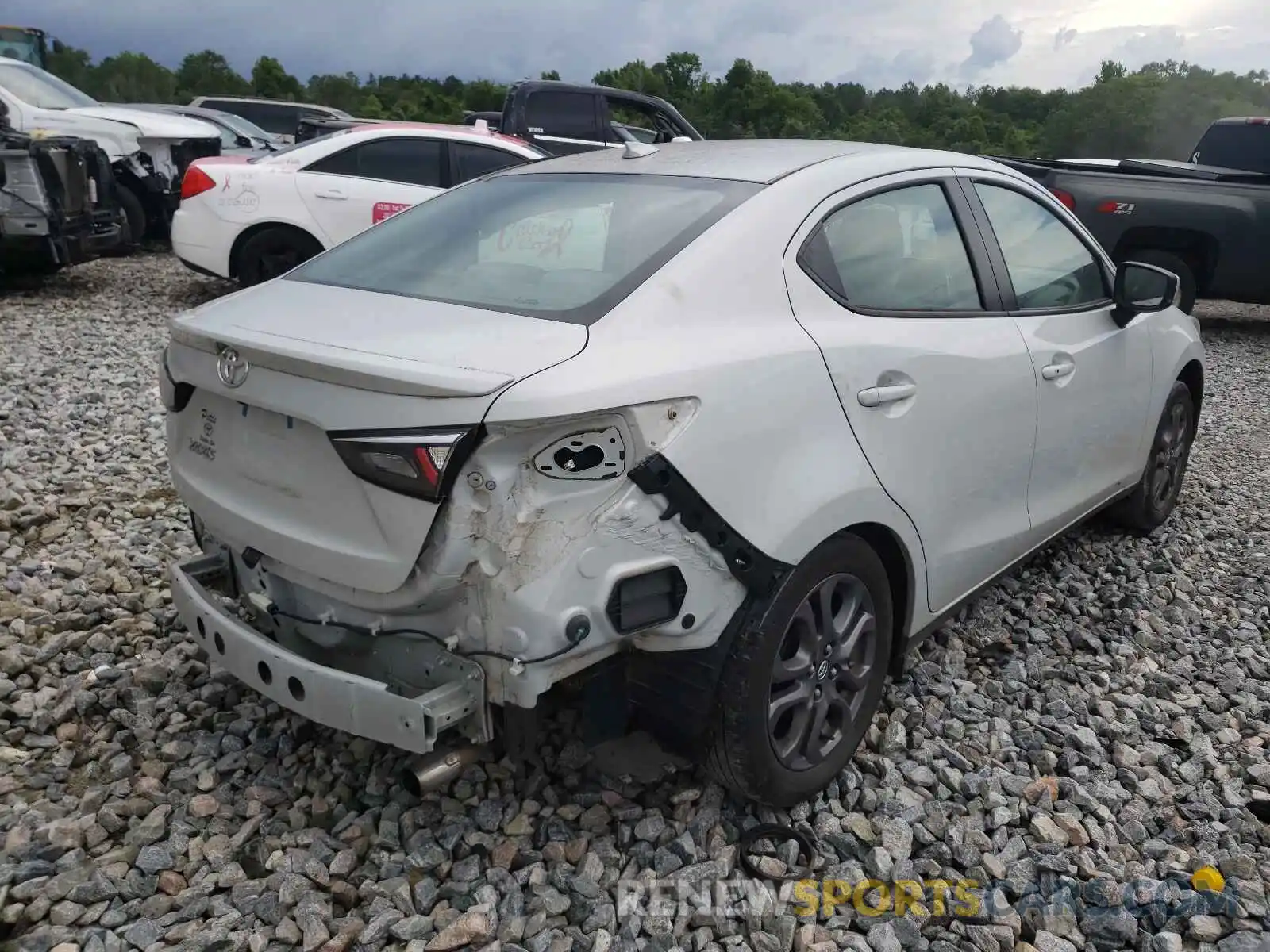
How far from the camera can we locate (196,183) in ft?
26.7

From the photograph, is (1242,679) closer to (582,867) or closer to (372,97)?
(582,867)

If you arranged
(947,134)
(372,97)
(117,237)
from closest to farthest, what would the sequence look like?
1. (117,237)
2. (947,134)
3. (372,97)

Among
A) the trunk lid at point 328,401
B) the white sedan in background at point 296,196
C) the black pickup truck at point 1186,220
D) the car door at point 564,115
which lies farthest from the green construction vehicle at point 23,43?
the trunk lid at point 328,401

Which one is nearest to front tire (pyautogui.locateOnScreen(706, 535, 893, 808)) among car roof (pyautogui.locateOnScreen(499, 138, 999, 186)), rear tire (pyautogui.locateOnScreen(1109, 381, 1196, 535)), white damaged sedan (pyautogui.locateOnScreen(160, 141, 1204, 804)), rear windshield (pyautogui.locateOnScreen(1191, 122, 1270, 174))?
white damaged sedan (pyautogui.locateOnScreen(160, 141, 1204, 804))

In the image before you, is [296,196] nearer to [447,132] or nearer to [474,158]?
[447,132]

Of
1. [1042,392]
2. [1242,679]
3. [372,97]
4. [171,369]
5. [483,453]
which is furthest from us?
[372,97]

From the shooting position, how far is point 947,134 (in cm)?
3506

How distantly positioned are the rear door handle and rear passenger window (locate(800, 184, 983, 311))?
0.23 metres

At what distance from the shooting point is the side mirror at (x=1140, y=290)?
12.2 ft

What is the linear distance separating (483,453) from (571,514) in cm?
21

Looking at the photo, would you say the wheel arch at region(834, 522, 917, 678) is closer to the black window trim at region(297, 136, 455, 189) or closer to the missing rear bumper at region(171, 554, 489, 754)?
the missing rear bumper at region(171, 554, 489, 754)

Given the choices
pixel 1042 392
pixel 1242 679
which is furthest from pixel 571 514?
pixel 1242 679

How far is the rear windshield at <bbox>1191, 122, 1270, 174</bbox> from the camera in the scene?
12.0 meters

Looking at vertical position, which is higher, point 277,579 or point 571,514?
point 571,514
